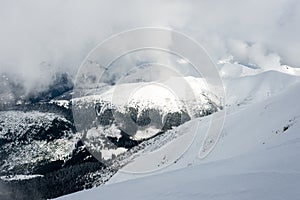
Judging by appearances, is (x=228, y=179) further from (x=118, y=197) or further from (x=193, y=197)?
(x=118, y=197)

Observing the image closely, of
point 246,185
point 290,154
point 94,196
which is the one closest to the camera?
point 246,185

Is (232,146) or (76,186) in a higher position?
(232,146)

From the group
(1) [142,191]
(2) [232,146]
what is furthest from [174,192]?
(2) [232,146]

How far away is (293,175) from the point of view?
37.4 feet

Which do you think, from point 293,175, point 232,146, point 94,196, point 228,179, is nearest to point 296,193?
point 293,175

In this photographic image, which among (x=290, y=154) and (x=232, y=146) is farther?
(x=232, y=146)

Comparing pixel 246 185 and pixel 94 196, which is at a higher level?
pixel 246 185

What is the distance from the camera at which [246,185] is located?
445 inches

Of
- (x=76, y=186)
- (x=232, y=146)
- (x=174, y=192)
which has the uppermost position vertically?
(x=174, y=192)

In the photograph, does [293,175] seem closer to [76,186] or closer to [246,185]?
[246,185]

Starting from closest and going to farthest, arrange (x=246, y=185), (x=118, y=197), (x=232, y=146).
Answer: (x=246, y=185), (x=118, y=197), (x=232, y=146)

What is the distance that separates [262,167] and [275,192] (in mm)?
3502

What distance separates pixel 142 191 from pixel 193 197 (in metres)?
4.36

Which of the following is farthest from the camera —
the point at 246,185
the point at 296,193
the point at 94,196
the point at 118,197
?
the point at 94,196
